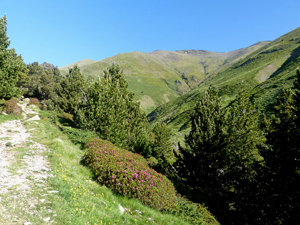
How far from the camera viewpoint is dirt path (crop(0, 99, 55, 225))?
17.4 feet

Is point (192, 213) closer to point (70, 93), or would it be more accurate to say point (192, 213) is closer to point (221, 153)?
point (221, 153)

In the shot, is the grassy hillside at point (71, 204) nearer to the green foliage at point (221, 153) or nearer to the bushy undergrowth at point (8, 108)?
the green foliage at point (221, 153)

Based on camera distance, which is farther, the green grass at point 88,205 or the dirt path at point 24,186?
the green grass at point 88,205

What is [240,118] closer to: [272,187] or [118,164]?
[272,187]

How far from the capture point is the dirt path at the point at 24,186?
5.31 meters

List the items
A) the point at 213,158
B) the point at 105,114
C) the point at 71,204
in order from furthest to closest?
the point at 105,114, the point at 213,158, the point at 71,204

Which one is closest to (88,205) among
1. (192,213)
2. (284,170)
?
(192,213)

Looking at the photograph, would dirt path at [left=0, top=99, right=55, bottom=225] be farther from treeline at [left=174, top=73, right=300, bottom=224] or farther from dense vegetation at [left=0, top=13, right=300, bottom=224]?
treeline at [left=174, top=73, right=300, bottom=224]

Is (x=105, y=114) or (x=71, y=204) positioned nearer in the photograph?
(x=71, y=204)

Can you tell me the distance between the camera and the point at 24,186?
697cm

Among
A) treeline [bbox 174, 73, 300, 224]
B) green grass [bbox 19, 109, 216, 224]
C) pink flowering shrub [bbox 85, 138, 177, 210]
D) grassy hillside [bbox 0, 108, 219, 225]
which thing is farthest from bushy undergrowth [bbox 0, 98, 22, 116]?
treeline [bbox 174, 73, 300, 224]

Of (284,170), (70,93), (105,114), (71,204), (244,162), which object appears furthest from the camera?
(70,93)

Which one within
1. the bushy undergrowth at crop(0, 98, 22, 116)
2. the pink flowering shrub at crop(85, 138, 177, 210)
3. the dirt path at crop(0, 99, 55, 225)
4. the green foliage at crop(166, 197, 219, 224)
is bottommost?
the green foliage at crop(166, 197, 219, 224)

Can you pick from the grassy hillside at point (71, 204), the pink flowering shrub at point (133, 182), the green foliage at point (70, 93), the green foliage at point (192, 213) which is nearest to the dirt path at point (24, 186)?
the grassy hillside at point (71, 204)
